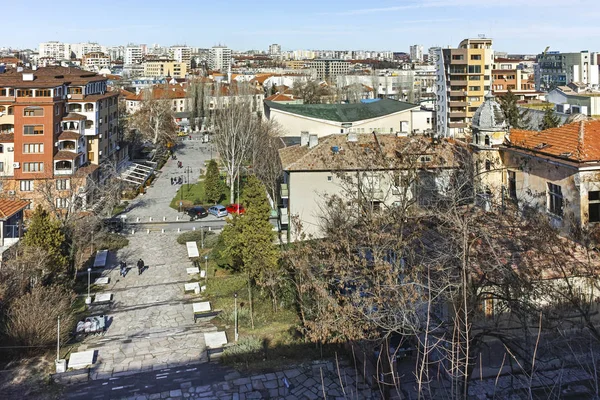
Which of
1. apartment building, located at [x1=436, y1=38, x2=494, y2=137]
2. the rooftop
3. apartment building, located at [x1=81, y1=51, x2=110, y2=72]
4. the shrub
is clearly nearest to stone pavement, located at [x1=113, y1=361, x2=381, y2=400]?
the shrub

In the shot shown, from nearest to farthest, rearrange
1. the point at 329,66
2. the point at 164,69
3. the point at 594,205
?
the point at 594,205, the point at 164,69, the point at 329,66

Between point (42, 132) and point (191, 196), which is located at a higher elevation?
point (42, 132)

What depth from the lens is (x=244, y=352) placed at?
1514cm

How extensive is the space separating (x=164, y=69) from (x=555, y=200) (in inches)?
5214

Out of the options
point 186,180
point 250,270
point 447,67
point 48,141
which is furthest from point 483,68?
point 250,270

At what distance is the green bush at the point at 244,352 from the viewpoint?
14938 millimetres

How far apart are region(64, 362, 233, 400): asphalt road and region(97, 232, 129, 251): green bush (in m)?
13.9

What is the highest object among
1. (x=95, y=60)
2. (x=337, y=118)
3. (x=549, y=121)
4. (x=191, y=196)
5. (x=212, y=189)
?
(x=95, y=60)

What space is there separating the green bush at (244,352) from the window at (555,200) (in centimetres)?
898

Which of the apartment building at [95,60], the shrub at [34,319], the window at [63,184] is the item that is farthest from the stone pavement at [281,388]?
the apartment building at [95,60]

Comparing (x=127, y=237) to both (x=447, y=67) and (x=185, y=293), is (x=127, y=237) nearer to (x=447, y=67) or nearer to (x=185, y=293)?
(x=185, y=293)

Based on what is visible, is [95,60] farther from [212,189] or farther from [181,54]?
[212,189]

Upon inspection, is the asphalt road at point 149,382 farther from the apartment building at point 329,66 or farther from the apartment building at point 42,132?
the apartment building at point 329,66

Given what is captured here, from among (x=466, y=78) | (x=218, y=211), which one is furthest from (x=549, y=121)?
(x=466, y=78)
